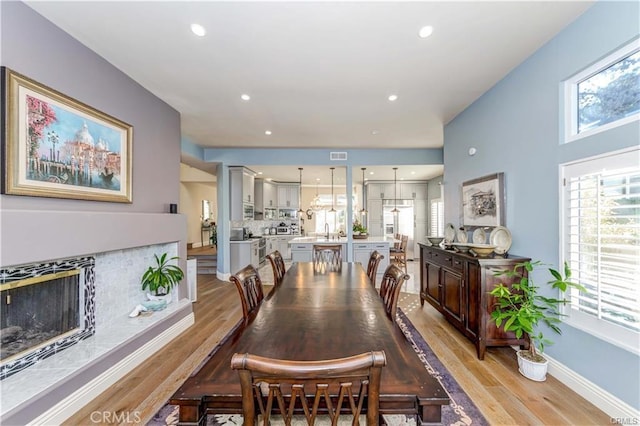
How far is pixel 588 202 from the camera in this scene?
1.99 meters

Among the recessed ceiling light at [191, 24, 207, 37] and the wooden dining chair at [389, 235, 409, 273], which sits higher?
the recessed ceiling light at [191, 24, 207, 37]

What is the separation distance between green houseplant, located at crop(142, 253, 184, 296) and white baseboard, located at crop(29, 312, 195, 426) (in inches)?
19.0

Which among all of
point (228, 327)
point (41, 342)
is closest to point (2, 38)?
A: point (41, 342)

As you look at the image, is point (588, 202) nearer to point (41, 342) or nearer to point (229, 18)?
point (229, 18)

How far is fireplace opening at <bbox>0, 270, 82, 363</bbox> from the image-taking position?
1938 mm

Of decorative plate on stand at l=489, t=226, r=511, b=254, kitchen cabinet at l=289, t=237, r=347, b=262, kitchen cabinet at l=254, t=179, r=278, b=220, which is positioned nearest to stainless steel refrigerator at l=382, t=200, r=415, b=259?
kitchen cabinet at l=289, t=237, r=347, b=262

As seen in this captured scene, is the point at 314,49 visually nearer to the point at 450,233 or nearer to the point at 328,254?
the point at 328,254

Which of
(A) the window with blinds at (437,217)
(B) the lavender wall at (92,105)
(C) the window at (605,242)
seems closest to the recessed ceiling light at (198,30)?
(B) the lavender wall at (92,105)

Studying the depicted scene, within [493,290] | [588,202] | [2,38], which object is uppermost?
[2,38]

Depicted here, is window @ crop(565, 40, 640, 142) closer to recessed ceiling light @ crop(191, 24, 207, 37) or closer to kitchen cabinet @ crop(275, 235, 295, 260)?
recessed ceiling light @ crop(191, 24, 207, 37)

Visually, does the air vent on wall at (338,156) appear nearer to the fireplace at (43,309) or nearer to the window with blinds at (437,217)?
the window with blinds at (437,217)

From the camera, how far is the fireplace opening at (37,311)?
1938mm

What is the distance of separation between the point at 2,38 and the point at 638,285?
4445 millimetres

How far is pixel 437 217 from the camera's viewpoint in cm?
805
